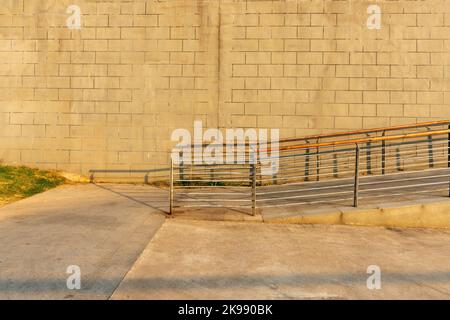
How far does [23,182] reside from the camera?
6.93 meters

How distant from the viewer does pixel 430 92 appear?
23.7 feet

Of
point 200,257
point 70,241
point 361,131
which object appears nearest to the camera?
point 200,257

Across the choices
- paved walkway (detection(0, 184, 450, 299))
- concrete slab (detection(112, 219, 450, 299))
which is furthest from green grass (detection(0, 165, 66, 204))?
concrete slab (detection(112, 219, 450, 299))

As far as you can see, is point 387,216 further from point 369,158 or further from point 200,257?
point 200,257

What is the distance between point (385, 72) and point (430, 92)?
1012 millimetres

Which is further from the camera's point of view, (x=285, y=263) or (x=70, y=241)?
(x=70, y=241)

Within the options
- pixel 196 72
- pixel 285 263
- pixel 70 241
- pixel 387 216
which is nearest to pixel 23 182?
pixel 70 241

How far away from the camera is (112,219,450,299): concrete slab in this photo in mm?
2879

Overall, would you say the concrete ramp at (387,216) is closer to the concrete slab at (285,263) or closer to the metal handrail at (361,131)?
the concrete slab at (285,263)

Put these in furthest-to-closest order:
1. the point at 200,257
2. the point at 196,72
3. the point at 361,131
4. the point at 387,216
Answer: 1. the point at 196,72
2. the point at 361,131
3. the point at 387,216
4. the point at 200,257

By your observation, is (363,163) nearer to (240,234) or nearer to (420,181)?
(420,181)

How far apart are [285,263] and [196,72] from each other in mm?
5096

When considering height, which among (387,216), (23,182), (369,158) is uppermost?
(369,158)

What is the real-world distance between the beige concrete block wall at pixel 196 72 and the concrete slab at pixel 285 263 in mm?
3222
